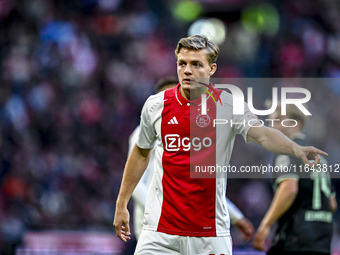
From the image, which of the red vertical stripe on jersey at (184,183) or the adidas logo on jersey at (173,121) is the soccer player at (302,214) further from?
the adidas logo on jersey at (173,121)

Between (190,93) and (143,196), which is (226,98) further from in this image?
(143,196)

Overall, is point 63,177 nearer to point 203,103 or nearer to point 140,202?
point 140,202

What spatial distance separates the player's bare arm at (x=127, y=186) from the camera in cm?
271

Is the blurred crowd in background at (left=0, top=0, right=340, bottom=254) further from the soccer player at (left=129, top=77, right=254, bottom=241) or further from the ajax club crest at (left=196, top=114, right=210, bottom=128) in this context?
the ajax club crest at (left=196, top=114, right=210, bottom=128)

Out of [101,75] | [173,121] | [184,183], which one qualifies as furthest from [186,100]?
[101,75]

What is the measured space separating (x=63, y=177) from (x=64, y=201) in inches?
18.8

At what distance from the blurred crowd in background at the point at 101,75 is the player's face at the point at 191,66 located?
4689mm

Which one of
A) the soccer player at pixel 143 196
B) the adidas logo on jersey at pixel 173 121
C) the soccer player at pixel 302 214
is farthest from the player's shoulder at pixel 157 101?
the soccer player at pixel 302 214

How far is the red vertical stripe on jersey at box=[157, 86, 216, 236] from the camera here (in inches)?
99.4

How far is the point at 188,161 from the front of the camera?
8.39ft

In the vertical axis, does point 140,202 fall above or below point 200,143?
below

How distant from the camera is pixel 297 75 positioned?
8570mm

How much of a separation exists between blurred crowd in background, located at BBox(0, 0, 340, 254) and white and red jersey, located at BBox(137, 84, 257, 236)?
15.3ft

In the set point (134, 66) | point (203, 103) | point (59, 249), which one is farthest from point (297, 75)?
point (203, 103)
